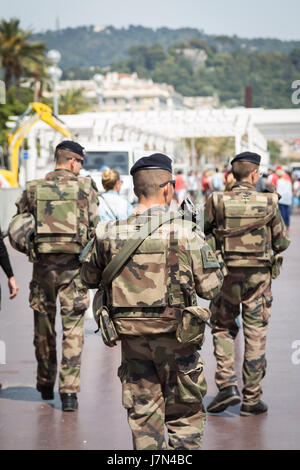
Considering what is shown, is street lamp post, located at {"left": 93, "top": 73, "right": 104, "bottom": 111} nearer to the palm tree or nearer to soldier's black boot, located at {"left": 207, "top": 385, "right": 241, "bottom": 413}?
the palm tree

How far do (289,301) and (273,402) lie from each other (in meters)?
5.68

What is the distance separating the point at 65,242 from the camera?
684cm

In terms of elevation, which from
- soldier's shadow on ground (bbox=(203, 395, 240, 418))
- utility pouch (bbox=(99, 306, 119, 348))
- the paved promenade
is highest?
utility pouch (bbox=(99, 306, 119, 348))

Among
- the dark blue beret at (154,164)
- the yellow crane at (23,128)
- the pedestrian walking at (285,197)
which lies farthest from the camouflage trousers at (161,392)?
the yellow crane at (23,128)

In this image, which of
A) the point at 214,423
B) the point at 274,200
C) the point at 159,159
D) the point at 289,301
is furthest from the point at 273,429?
the point at 289,301

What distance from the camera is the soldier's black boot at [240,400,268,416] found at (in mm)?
6715

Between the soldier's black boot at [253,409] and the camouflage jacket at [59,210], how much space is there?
1.66 meters

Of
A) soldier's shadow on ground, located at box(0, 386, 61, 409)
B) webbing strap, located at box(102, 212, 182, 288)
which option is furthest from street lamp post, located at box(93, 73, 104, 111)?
webbing strap, located at box(102, 212, 182, 288)

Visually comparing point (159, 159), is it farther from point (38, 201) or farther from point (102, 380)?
point (102, 380)

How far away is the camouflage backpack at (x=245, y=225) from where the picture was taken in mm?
6723

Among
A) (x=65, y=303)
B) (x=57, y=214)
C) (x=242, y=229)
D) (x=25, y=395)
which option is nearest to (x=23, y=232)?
(x=57, y=214)

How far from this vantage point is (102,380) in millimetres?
7836

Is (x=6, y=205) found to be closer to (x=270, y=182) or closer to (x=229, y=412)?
(x=270, y=182)

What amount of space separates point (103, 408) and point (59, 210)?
148 centimetres
